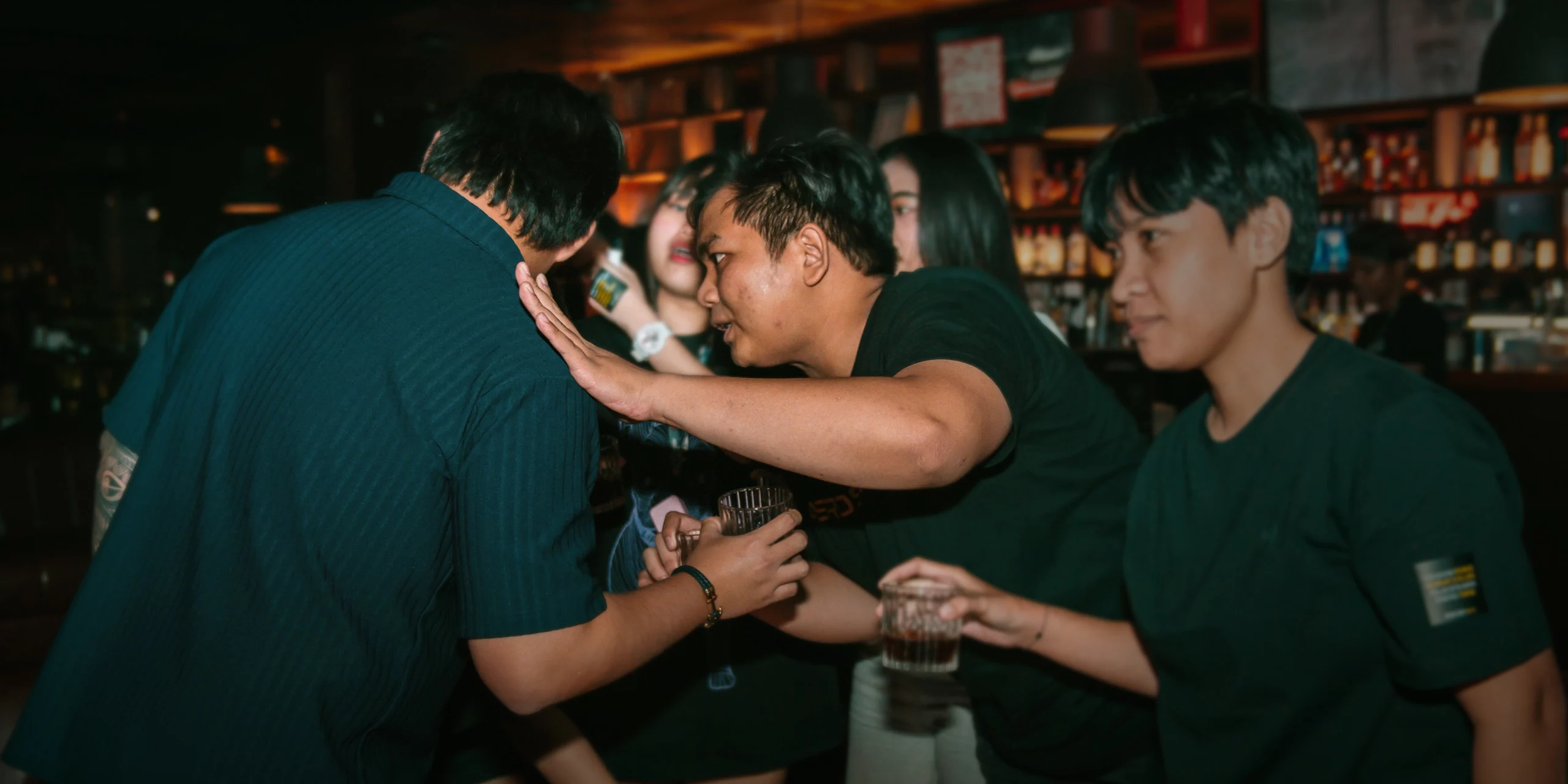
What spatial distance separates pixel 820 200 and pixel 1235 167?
2.18ft

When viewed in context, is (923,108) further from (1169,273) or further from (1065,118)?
(1169,273)

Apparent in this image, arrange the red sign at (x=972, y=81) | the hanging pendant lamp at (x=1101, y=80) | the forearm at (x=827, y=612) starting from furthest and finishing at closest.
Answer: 1. the red sign at (x=972, y=81)
2. the hanging pendant lamp at (x=1101, y=80)
3. the forearm at (x=827, y=612)

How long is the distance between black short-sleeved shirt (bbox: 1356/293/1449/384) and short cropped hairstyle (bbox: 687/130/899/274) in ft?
13.1

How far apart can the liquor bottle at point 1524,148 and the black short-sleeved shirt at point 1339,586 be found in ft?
18.5

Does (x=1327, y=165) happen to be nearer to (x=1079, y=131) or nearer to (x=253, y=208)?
(x=1079, y=131)


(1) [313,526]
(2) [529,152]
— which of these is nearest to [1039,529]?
(2) [529,152]

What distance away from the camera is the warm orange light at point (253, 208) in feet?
26.5

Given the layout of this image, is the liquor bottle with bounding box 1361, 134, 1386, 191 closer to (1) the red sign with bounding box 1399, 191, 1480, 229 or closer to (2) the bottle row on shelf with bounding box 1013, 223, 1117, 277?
(1) the red sign with bounding box 1399, 191, 1480, 229

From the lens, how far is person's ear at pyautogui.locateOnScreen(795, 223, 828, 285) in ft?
5.69

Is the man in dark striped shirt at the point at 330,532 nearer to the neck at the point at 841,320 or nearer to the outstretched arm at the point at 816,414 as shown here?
the outstretched arm at the point at 816,414

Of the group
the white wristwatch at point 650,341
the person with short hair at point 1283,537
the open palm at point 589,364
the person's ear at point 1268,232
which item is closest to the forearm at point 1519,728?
the person with short hair at point 1283,537

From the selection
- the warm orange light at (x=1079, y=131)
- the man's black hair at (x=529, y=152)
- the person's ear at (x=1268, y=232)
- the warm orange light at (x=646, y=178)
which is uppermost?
the warm orange light at (x=646, y=178)

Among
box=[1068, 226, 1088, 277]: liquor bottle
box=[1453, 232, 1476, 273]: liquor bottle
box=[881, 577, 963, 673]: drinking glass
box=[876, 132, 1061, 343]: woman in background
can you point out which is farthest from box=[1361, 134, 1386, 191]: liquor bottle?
box=[881, 577, 963, 673]: drinking glass

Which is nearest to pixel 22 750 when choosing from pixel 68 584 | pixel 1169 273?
pixel 1169 273
